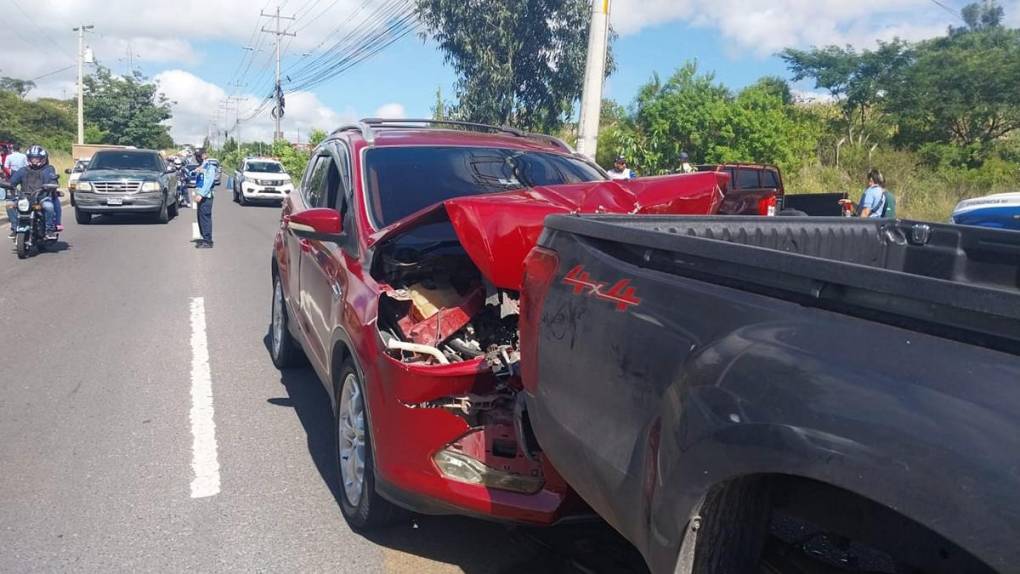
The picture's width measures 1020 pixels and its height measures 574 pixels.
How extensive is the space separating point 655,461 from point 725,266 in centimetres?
54

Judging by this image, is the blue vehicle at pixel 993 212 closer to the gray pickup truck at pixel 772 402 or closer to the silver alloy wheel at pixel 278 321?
the silver alloy wheel at pixel 278 321

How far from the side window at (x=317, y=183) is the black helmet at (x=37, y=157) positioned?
9388mm

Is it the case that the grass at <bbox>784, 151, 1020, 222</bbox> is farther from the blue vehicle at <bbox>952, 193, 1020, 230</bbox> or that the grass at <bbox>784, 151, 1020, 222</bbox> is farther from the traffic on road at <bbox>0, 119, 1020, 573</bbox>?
the traffic on road at <bbox>0, 119, 1020, 573</bbox>

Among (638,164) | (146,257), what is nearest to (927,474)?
(146,257)

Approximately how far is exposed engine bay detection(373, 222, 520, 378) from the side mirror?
37cm

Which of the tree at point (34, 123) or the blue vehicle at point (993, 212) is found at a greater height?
the tree at point (34, 123)

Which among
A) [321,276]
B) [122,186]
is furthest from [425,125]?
[122,186]

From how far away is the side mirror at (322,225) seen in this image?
15.2 ft

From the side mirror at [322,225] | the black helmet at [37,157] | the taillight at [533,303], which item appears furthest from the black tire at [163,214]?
the taillight at [533,303]

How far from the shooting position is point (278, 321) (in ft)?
23.0

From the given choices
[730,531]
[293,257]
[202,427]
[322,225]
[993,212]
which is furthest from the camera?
[993,212]

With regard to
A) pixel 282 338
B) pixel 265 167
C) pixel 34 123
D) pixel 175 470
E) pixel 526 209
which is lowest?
pixel 175 470

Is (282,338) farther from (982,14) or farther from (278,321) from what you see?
(982,14)

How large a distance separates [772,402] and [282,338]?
559 cm
